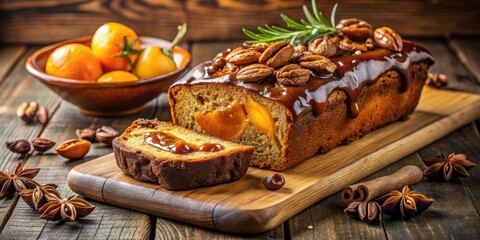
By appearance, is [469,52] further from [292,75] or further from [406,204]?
[406,204]

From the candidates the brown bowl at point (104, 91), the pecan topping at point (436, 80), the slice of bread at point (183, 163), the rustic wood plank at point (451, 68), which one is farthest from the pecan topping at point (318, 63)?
the rustic wood plank at point (451, 68)

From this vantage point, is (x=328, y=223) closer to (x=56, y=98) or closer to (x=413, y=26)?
(x=56, y=98)

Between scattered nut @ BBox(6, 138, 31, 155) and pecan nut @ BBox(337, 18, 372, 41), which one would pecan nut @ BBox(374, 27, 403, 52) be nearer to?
pecan nut @ BBox(337, 18, 372, 41)

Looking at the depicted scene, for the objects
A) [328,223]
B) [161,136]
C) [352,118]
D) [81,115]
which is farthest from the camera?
[81,115]

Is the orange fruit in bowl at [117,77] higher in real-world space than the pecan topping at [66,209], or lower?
lower

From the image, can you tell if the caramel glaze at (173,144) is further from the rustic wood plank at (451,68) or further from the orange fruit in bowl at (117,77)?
the rustic wood plank at (451,68)

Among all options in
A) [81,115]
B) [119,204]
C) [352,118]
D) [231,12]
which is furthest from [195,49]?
[119,204]
